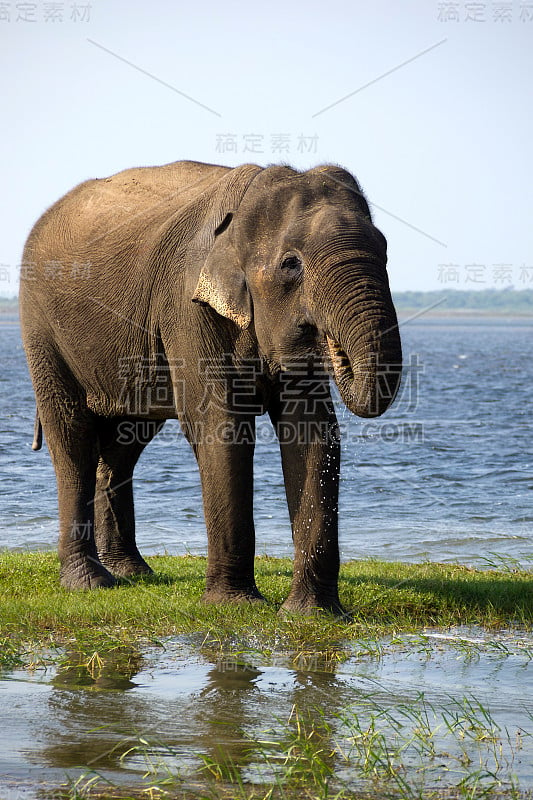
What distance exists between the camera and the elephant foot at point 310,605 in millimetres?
7610

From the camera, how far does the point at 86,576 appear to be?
902 centimetres

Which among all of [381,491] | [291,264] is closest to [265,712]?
[291,264]

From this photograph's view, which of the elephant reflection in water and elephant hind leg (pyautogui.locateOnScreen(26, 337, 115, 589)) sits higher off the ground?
elephant hind leg (pyautogui.locateOnScreen(26, 337, 115, 589))

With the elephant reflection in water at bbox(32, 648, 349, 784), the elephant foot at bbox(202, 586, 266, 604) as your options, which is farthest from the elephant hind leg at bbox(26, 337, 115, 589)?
the elephant reflection in water at bbox(32, 648, 349, 784)

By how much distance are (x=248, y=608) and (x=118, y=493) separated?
8.21ft

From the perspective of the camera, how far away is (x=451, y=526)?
13.4m

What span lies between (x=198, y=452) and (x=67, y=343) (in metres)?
1.83

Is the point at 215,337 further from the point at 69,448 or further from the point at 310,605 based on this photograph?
the point at 69,448

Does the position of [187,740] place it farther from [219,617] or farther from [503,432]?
[503,432]

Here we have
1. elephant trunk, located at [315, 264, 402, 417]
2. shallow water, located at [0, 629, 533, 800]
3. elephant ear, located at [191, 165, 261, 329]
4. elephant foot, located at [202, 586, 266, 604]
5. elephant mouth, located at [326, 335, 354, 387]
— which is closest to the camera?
shallow water, located at [0, 629, 533, 800]

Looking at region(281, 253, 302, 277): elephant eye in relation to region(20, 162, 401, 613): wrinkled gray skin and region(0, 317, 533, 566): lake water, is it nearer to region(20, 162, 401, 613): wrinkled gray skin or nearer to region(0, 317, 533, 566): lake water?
region(20, 162, 401, 613): wrinkled gray skin

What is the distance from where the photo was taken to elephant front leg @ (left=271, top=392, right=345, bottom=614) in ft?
24.9

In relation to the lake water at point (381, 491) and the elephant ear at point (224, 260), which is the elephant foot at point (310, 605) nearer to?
the elephant ear at point (224, 260)

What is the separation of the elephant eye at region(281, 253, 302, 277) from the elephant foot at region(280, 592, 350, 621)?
2137 mm
